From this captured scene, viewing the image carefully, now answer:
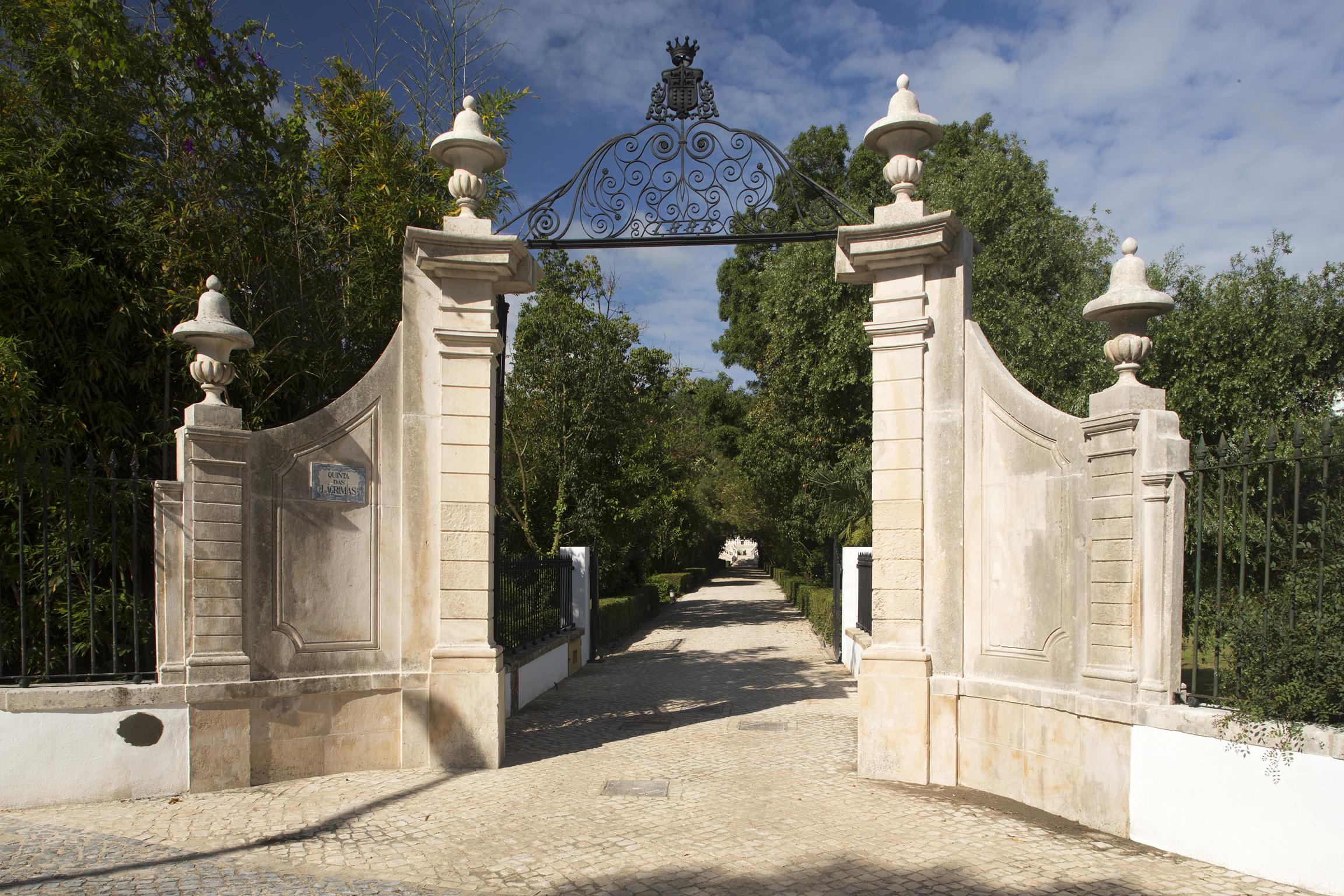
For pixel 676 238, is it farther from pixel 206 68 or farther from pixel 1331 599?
pixel 1331 599

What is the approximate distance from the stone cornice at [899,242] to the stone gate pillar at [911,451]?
10mm

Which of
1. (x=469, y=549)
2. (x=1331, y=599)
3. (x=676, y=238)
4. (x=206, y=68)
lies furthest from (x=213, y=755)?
(x=1331, y=599)

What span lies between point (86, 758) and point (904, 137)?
26.4ft

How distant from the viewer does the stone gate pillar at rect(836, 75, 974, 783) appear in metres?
6.93

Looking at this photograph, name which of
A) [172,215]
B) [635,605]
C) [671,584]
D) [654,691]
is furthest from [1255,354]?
[671,584]

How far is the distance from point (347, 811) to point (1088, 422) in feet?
19.7

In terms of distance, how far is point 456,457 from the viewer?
24.2 ft

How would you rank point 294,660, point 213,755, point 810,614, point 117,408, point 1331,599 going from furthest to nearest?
point 810,614 < point 117,408 < point 294,660 < point 213,755 < point 1331,599

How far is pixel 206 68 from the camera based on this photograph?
861 centimetres

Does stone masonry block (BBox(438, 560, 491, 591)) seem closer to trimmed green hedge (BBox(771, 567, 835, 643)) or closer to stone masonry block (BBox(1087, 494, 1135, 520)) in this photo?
stone masonry block (BBox(1087, 494, 1135, 520))

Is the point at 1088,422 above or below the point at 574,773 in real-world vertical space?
above

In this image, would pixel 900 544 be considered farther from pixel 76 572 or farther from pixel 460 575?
pixel 76 572

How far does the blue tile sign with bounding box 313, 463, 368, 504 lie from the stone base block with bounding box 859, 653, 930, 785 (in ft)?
14.9

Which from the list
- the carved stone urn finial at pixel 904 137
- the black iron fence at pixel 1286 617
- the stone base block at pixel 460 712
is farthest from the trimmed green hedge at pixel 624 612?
the black iron fence at pixel 1286 617
